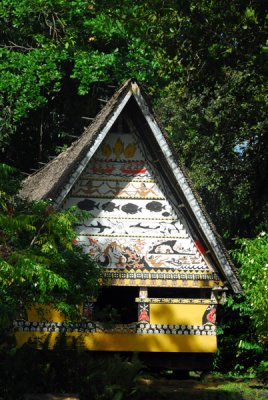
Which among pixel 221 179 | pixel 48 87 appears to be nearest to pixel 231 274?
pixel 48 87

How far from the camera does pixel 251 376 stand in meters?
23.9

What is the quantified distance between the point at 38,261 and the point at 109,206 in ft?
17.8

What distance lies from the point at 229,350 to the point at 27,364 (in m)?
Answer: 14.3

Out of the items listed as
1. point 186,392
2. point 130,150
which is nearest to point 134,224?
point 130,150

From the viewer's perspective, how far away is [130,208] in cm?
1756

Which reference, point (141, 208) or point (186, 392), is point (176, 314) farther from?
point (186, 392)

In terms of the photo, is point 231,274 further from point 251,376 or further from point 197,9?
point 251,376

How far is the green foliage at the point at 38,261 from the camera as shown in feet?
38.8

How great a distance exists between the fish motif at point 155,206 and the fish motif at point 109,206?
0.70 metres

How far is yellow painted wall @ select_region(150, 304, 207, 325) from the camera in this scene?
1719 cm

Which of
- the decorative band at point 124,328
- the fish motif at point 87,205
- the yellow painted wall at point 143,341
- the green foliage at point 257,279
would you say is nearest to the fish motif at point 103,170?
the fish motif at point 87,205

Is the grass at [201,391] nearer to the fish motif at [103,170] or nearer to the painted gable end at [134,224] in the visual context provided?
the painted gable end at [134,224]

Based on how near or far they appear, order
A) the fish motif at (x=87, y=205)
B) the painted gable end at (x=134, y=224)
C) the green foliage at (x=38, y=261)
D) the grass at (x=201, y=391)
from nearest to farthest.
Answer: the green foliage at (x=38, y=261) < the grass at (x=201, y=391) < the painted gable end at (x=134, y=224) < the fish motif at (x=87, y=205)

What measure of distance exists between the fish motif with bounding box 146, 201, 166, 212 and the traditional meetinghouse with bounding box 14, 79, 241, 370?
0.02 meters
